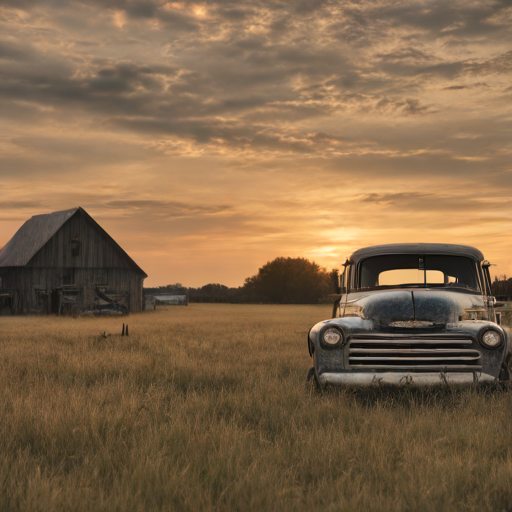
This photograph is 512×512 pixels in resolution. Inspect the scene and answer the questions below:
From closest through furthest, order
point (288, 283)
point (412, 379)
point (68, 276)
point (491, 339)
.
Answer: point (412, 379) → point (491, 339) → point (68, 276) → point (288, 283)

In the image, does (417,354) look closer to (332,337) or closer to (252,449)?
(332,337)

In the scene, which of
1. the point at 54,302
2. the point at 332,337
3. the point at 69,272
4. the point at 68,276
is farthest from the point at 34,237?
the point at 332,337

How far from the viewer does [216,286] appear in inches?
4055

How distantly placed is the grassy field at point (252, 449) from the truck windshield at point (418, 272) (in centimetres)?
212

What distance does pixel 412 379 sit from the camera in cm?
677

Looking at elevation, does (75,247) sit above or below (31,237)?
below

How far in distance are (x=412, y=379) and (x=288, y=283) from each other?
84671mm

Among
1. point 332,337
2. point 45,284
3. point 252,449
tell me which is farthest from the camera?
point 45,284

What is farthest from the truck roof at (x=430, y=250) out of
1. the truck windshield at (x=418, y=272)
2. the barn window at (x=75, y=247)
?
the barn window at (x=75, y=247)

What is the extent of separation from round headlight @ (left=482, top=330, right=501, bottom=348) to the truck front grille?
0.16 meters

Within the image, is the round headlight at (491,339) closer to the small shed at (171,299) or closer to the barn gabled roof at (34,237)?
the barn gabled roof at (34,237)

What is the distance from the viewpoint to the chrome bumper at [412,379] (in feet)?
22.1

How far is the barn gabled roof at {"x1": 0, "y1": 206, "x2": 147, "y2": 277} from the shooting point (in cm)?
4006

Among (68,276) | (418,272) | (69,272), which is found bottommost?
(418,272)
